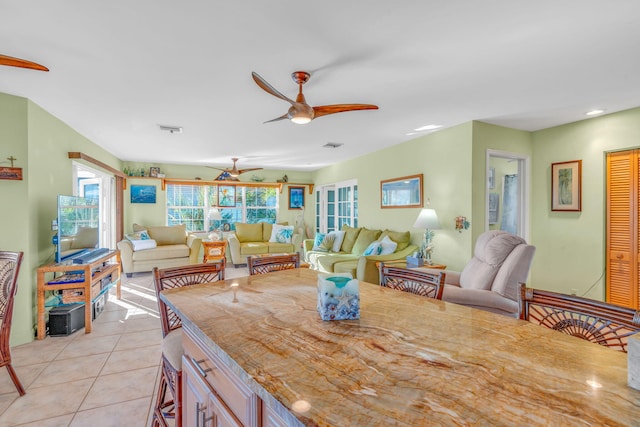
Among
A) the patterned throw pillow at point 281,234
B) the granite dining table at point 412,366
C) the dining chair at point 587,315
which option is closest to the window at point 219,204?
the patterned throw pillow at point 281,234

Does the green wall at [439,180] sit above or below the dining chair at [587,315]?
above

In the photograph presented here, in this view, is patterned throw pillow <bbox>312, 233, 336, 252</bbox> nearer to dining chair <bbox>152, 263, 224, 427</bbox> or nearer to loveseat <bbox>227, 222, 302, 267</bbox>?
loveseat <bbox>227, 222, 302, 267</bbox>

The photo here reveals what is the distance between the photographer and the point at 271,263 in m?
2.33

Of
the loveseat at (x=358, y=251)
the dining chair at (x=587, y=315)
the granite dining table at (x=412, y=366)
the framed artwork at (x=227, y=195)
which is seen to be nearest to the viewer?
the granite dining table at (x=412, y=366)

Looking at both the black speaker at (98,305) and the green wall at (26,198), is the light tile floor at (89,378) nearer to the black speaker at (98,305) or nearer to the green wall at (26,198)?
the black speaker at (98,305)

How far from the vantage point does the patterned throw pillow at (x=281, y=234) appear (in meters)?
7.07

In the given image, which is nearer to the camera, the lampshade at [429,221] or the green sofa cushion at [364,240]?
the lampshade at [429,221]

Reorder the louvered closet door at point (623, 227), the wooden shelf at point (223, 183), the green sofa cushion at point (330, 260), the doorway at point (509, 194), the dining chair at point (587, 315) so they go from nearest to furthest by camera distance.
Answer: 1. the dining chair at point (587, 315)
2. the louvered closet door at point (623, 227)
3. the doorway at point (509, 194)
4. the green sofa cushion at point (330, 260)
5. the wooden shelf at point (223, 183)

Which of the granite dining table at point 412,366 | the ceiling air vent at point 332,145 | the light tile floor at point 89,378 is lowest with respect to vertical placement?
the light tile floor at point 89,378

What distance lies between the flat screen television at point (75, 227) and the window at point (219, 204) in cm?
316

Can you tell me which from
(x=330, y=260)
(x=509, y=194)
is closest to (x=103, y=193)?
(x=330, y=260)

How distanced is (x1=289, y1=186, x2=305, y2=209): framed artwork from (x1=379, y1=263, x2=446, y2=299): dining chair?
6616 millimetres

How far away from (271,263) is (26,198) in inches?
102

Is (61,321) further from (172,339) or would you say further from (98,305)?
(172,339)
